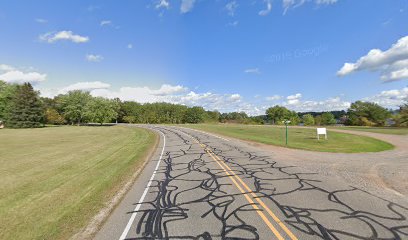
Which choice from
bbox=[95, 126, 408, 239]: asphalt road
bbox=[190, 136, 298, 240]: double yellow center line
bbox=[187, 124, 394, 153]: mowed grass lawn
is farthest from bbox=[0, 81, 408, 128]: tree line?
bbox=[190, 136, 298, 240]: double yellow center line

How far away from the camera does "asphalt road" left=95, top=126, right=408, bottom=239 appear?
17.8ft

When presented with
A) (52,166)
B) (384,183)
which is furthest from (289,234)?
(52,166)

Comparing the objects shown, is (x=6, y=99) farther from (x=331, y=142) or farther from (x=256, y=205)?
(x=256, y=205)

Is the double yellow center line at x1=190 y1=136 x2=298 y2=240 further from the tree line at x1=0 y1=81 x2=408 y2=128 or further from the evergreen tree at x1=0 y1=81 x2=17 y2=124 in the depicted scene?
the evergreen tree at x1=0 y1=81 x2=17 y2=124

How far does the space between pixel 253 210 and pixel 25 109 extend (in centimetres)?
8106

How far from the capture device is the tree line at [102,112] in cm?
6731

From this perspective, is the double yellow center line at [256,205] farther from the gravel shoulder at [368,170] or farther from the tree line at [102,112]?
the tree line at [102,112]

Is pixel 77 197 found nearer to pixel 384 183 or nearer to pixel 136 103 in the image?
pixel 384 183

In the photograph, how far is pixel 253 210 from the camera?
6.62 m

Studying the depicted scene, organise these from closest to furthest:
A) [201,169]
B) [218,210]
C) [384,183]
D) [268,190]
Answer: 1. [218,210]
2. [268,190]
3. [384,183]
4. [201,169]

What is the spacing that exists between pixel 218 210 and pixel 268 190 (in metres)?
2.49

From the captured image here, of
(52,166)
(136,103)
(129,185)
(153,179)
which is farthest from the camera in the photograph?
(136,103)

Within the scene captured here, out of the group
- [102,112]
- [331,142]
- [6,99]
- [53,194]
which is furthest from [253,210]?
[6,99]

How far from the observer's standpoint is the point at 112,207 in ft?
24.4
